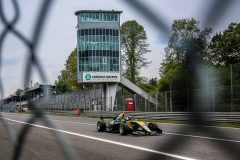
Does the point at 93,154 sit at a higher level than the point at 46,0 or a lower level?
lower

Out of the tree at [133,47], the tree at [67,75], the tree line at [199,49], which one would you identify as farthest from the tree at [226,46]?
the tree at [67,75]

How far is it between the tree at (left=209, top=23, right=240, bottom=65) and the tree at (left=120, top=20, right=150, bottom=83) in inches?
9.0

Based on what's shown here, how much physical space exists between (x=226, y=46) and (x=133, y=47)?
0.34m

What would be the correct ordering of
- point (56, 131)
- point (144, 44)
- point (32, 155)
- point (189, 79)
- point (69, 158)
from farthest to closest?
point (32, 155), point (56, 131), point (69, 158), point (144, 44), point (189, 79)

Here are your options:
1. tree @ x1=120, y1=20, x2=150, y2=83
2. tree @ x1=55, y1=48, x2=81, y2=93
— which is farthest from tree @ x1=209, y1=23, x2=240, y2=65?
tree @ x1=55, y1=48, x2=81, y2=93

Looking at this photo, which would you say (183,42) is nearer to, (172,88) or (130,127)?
(172,88)

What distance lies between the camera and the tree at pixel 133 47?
3.84ft

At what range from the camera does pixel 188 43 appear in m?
0.88

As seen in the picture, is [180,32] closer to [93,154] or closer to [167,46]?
[167,46]

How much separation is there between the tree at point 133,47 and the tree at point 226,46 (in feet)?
0.75

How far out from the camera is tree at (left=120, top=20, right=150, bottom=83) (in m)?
1.17

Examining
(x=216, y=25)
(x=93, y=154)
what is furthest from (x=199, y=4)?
(x=93, y=154)

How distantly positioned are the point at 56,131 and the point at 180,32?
2.70 ft

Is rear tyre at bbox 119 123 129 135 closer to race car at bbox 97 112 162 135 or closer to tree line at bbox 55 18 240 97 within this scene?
race car at bbox 97 112 162 135
